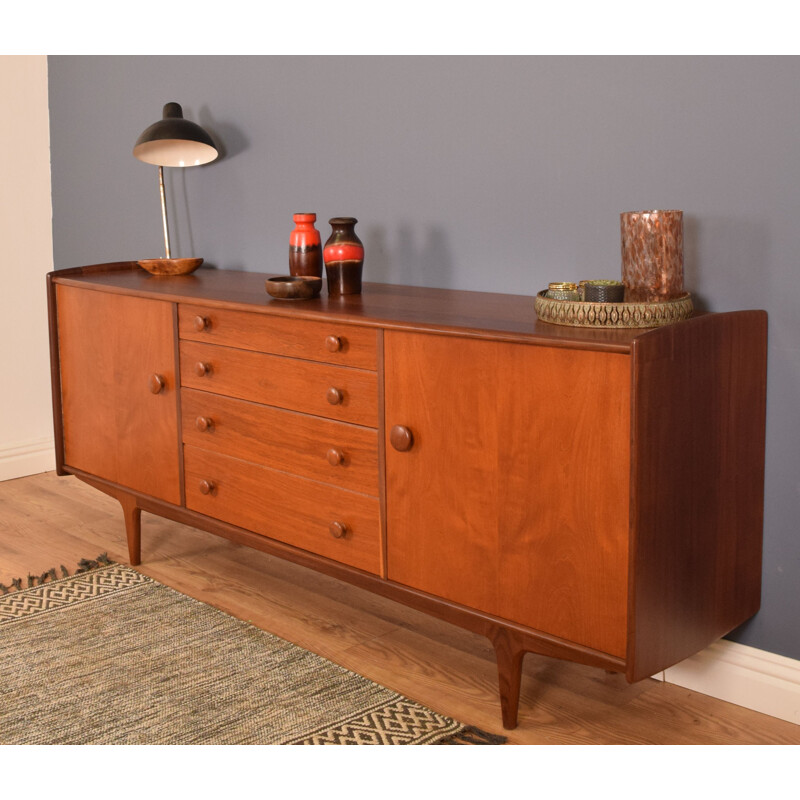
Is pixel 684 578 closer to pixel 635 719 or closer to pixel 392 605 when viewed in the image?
pixel 635 719

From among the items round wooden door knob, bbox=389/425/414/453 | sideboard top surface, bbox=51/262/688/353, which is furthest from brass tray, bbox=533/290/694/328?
round wooden door knob, bbox=389/425/414/453

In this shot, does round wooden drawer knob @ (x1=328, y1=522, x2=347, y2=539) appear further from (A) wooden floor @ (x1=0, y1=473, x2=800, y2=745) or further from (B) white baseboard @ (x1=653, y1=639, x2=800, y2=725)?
(B) white baseboard @ (x1=653, y1=639, x2=800, y2=725)

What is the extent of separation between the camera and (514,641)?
1.87m

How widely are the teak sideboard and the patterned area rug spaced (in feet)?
0.71

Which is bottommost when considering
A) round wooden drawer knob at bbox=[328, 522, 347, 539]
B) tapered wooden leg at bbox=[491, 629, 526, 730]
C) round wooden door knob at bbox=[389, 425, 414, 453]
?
tapered wooden leg at bbox=[491, 629, 526, 730]

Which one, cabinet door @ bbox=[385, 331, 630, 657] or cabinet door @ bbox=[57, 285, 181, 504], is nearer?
cabinet door @ bbox=[385, 331, 630, 657]

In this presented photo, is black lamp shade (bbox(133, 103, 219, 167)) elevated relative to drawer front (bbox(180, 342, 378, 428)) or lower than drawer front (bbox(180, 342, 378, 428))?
elevated

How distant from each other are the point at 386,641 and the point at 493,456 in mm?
697

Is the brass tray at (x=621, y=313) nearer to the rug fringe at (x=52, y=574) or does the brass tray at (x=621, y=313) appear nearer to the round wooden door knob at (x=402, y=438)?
the round wooden door knob at (x=402, y=438)

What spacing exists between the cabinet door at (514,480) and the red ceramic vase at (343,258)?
41cm

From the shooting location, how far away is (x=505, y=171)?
227 centimetres

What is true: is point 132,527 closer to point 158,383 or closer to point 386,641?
point 158,383

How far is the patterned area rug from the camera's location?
6.26 feet

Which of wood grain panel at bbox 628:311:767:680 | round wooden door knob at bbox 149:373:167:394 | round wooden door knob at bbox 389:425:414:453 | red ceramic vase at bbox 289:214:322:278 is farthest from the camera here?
round wooden door knob at bbox 149:373:167:394
